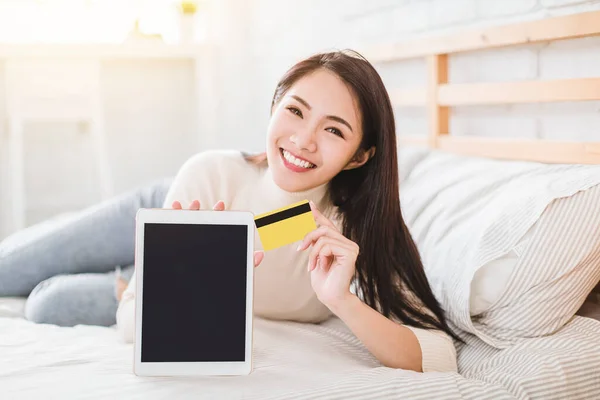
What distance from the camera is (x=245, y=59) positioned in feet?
11.3

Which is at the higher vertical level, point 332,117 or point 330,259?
point 332,117

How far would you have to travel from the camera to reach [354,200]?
1.28 m

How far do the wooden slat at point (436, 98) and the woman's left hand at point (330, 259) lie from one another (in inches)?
33.2

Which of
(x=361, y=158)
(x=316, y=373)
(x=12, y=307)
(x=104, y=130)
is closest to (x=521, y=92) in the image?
(x=361, y=158)

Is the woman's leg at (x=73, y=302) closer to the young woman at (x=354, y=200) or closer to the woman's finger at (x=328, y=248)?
the young woman at (x=354, y=200)

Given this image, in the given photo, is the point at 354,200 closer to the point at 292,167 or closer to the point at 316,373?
the point at 292,167

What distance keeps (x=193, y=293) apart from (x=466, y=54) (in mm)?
1098

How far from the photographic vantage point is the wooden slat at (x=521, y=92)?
52.6 inches

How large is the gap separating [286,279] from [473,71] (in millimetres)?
735

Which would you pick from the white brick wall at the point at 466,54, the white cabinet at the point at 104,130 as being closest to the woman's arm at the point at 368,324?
the white brick wall at the point at 466,54

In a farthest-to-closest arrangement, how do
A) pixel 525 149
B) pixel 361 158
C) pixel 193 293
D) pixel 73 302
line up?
pixel 73 302 → pixel 525 149 → pixel 361 158 → pixel 193 293

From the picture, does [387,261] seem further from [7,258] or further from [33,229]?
[33,229]

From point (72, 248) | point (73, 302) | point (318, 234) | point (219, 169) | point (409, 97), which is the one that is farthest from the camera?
point (409, 97)

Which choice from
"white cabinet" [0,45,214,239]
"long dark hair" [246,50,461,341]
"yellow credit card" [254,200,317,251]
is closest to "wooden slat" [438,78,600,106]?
"long dark hair" [246,50,461,341]
